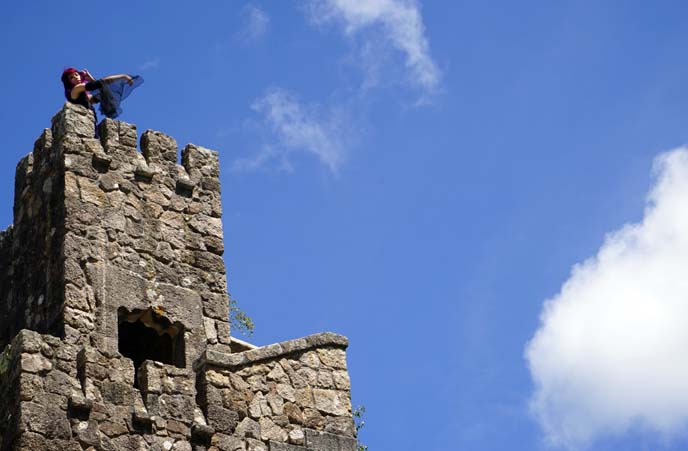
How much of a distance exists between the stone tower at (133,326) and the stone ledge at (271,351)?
0.01m

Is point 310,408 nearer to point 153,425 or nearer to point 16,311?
point 153,425

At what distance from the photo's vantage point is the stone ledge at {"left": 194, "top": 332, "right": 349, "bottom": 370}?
17297mm

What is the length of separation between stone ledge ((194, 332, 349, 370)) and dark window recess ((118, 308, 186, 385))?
2.27ft

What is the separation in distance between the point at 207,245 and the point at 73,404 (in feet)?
11.2

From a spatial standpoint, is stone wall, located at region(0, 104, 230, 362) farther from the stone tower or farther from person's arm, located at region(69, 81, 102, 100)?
person's arm, located at region(69, 81, 102, 100)

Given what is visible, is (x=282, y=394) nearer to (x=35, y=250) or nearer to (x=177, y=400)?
(x=177, y=400)

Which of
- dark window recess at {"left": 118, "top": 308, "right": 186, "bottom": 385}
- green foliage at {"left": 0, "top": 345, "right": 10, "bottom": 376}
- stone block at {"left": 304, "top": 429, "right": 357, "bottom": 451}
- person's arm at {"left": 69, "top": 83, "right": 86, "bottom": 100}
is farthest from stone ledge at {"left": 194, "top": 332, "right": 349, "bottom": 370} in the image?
person's arm at {"left": 69, "top": 83, "right": 86, "bottom": 100}

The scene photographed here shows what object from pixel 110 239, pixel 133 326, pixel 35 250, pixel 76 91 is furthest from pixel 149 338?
pixel 76 91

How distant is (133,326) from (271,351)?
1.63 metres

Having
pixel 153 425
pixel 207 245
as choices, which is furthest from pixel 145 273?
pixel 153 425

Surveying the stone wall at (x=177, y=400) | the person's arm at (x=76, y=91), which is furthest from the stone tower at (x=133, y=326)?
the person's arm at (x=76, y=91)

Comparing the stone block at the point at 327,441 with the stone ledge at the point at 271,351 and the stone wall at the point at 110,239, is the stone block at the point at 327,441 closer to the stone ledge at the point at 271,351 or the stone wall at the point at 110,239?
the stone ledge at the point at 271,351

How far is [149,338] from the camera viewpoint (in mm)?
18422

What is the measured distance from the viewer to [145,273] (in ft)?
59.8
